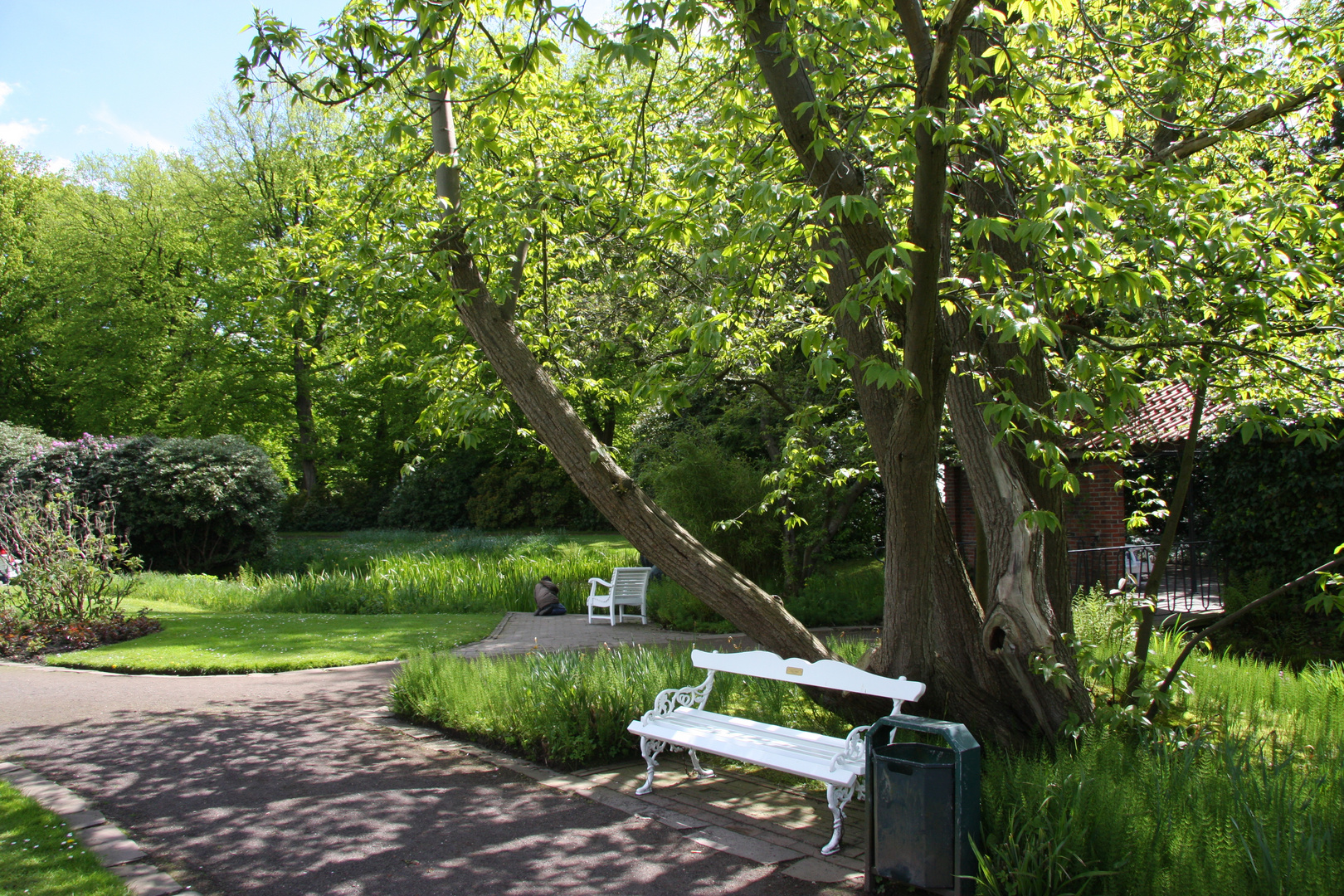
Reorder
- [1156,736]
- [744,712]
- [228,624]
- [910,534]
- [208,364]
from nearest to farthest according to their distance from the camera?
[1156,736] < [910,534] < [744,712] < [228,624] < [208,364]

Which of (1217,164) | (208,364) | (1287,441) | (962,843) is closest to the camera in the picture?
(962,843)

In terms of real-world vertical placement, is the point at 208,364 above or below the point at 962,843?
above

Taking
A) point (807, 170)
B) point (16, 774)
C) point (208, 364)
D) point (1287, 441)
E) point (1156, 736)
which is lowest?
point (16, 774)

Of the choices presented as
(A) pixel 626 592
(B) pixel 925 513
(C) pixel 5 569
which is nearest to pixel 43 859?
(B) pixel 925 513

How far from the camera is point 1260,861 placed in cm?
327

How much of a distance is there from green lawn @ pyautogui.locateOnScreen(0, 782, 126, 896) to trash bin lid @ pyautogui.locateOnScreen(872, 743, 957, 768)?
3.69 m

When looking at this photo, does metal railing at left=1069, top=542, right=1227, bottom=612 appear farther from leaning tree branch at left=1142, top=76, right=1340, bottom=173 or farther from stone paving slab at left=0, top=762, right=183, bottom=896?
stone paving slab at left=0, top=762, right=183, bottom=896

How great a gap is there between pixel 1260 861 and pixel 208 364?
1262 inches

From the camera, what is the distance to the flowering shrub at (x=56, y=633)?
11297mm

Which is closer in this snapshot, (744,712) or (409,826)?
(409,826)

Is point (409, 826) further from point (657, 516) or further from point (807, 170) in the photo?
point (807, 170)

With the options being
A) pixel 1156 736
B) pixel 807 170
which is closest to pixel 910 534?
pixel 1156 736

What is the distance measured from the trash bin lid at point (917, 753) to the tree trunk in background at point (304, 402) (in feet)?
92.1

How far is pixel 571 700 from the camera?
21.3 ft
